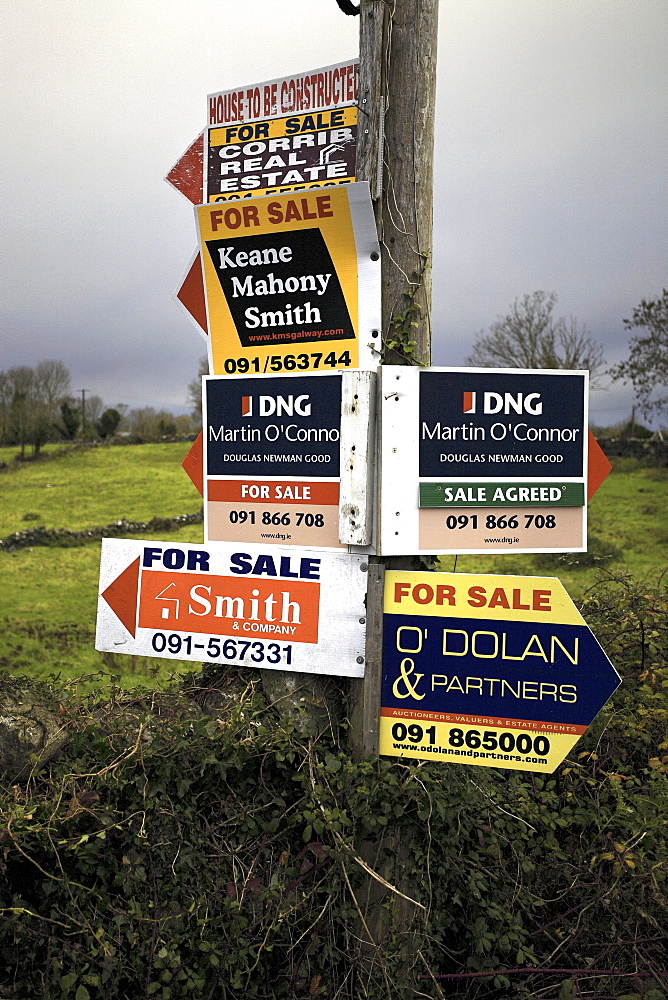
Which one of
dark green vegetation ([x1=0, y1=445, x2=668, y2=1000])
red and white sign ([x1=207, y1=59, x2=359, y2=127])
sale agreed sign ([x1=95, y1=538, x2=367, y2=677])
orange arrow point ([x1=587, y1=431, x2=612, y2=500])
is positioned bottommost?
dark green vegetation ([x1=0, y1=445, x2=668, y2=1000])

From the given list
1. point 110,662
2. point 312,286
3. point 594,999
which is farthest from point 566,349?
point 594,999

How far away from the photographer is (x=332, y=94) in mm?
3666

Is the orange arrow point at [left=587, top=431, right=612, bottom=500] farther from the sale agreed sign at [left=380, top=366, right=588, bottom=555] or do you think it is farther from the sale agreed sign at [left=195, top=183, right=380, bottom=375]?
the sale agreed sign at [left=195, top=183, right=380, bottom=375]

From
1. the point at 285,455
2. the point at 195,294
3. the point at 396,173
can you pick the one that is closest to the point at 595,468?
the point at 285,455

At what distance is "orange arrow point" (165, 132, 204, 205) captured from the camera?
400 centimetres

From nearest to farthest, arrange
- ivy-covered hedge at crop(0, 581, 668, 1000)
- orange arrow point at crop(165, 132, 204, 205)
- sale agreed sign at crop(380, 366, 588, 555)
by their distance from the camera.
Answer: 1. ivy-covered hedge at crop(0, 581, 668, 1000)
2. sale agreed sign at crop(380, 366, 588, 555)
3. orange arrow point at crop(165, 132, 204, 205)

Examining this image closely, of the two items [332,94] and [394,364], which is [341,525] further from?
[332,94]

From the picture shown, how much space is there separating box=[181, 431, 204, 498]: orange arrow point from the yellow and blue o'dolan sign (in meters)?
1.03

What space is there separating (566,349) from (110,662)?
9.03m

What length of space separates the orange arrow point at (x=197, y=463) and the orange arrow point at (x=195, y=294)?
0.55 meters

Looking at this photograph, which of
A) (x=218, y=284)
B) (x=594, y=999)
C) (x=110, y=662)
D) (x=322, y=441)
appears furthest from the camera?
(x=110, y=662)

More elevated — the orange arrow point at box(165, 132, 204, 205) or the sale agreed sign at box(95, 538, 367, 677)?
the orange arrow point at box(165, 132, 204, 205)

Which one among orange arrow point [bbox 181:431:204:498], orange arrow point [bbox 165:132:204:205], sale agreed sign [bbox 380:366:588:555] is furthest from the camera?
orange arrow point [bbox 165:132:204:205]

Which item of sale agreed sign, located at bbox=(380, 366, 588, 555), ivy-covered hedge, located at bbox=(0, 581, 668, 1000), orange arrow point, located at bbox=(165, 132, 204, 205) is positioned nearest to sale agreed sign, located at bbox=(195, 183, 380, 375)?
sale agreed sign, located at bbox=(380, 366, 588, 555)
